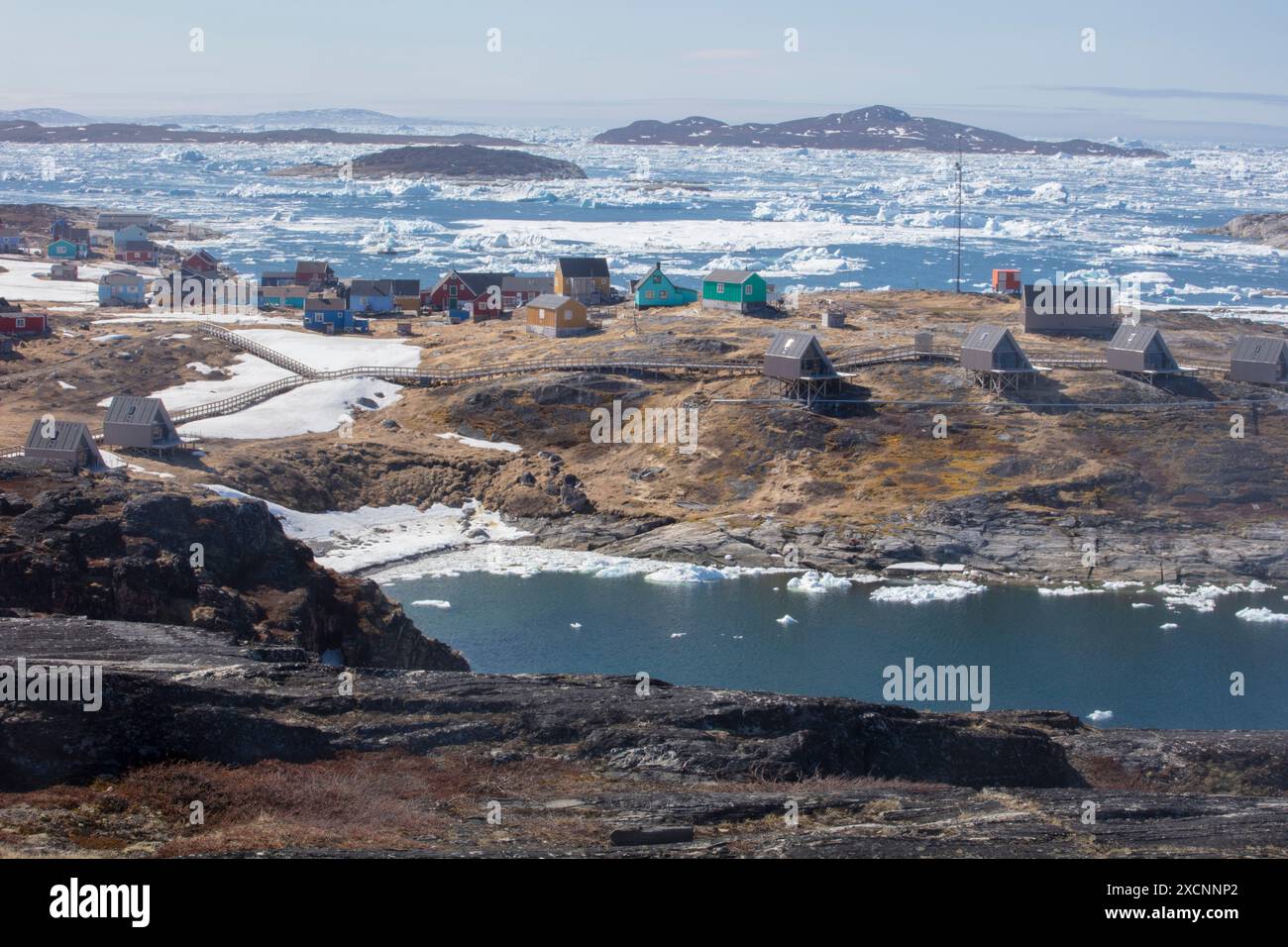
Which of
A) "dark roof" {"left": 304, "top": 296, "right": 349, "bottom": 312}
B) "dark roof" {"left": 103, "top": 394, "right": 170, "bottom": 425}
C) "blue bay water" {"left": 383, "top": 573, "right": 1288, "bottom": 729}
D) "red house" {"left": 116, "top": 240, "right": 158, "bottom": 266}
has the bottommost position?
"blue bay water" {"left": 383, "top": 573, "right": 1288, "bottom": 729}

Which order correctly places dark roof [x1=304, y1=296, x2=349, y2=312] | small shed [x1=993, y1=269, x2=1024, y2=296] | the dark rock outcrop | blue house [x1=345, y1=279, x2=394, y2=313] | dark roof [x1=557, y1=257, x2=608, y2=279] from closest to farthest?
the dark rock outcrop, dark roof [x1=304, y1=296, x2=349, y2=312], dark roof [x1=557, y1=257, x2=608, y2=279], blue house [x1=345, y1=279, x2=394, y2=313], small shed [x1=993, y1=269, x2=1024, y2=296]

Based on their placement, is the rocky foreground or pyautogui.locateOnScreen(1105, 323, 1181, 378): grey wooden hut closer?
the rocky foreground

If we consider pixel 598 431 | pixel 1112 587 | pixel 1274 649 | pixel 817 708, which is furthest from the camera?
pixel 598 431

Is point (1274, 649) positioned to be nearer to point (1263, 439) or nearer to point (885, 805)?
point (1263, 439)

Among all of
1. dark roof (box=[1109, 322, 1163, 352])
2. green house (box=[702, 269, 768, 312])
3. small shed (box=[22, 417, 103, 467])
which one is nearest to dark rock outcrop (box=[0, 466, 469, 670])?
small shed (box=[22, 417, 103, 467])

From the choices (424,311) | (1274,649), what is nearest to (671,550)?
(1274,649)

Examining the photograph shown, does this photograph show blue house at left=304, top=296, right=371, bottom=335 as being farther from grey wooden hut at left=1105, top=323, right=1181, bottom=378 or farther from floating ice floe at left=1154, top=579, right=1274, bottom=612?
floating ice floe at left=1154, top=579, right=1274, bottom=612
